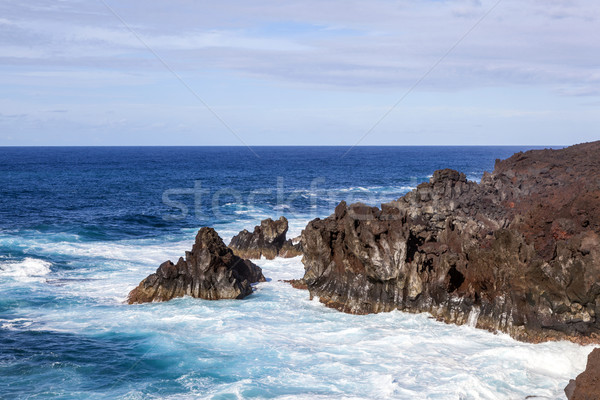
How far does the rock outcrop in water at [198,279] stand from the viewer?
29.4 metres

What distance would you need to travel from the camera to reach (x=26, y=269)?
35.2m

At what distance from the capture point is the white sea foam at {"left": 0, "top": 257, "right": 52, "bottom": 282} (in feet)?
111

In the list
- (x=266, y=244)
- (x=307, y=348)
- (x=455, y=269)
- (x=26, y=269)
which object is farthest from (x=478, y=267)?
(x=26, y=269)

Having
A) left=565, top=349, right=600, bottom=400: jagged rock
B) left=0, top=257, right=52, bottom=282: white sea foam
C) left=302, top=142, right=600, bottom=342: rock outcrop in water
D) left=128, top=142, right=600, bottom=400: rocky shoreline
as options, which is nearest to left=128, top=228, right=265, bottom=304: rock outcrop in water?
left=128, top=142, right=600, bottom=400: rocky shoreline

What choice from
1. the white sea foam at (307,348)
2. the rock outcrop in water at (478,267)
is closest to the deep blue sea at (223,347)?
the white sea foam at (307,348)

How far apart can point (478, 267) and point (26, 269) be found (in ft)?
89.0

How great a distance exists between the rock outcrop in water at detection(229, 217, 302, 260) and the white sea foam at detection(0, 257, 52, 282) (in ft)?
40.5

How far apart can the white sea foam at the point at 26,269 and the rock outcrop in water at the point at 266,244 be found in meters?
12.3

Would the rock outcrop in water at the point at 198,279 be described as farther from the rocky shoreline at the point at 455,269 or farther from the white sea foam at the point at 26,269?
the white sea foam at the point at 26,269

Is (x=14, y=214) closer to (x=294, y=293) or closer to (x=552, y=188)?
(x=294, y=293)

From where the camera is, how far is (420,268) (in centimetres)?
2620

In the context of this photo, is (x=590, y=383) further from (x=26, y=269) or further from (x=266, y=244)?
(x=26, y=269)

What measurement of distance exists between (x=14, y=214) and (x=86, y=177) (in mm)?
50191

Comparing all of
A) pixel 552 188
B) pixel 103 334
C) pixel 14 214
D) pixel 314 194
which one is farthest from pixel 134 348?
pixel 314 194
